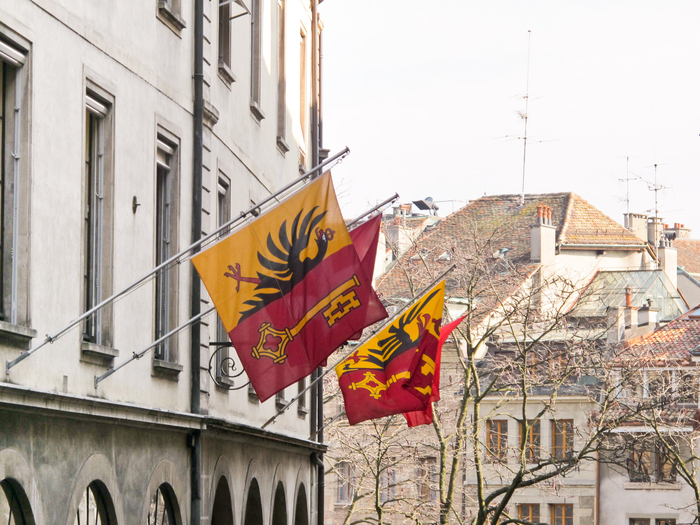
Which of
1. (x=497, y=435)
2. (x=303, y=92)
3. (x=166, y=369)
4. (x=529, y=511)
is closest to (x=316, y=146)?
(x=303, y=92)

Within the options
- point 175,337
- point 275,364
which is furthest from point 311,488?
point 275,364

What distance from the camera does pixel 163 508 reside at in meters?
14.5

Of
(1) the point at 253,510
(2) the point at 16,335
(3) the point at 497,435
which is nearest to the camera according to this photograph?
(2) the point at 16,335

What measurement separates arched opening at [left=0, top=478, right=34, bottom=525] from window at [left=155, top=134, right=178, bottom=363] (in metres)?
4.63

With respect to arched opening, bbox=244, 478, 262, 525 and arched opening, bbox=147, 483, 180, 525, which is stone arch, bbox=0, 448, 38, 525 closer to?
arched opening, bbox=147, 483, 180, 525

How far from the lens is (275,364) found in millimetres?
11438

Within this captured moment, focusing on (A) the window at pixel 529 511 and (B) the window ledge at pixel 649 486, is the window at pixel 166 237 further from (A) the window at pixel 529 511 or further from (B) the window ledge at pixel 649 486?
(B) the window ledge at pixel 649 486

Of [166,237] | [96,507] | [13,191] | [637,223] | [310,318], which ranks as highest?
[637,223]

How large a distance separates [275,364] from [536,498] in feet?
142

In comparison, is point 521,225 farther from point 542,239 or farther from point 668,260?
point 668,260

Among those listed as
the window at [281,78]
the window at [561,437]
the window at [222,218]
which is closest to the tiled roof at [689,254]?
the window at [561,437]

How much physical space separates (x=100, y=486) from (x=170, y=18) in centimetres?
550

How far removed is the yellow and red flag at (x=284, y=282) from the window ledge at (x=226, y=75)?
6371mm

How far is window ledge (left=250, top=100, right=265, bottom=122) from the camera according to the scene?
20188 millimetres
